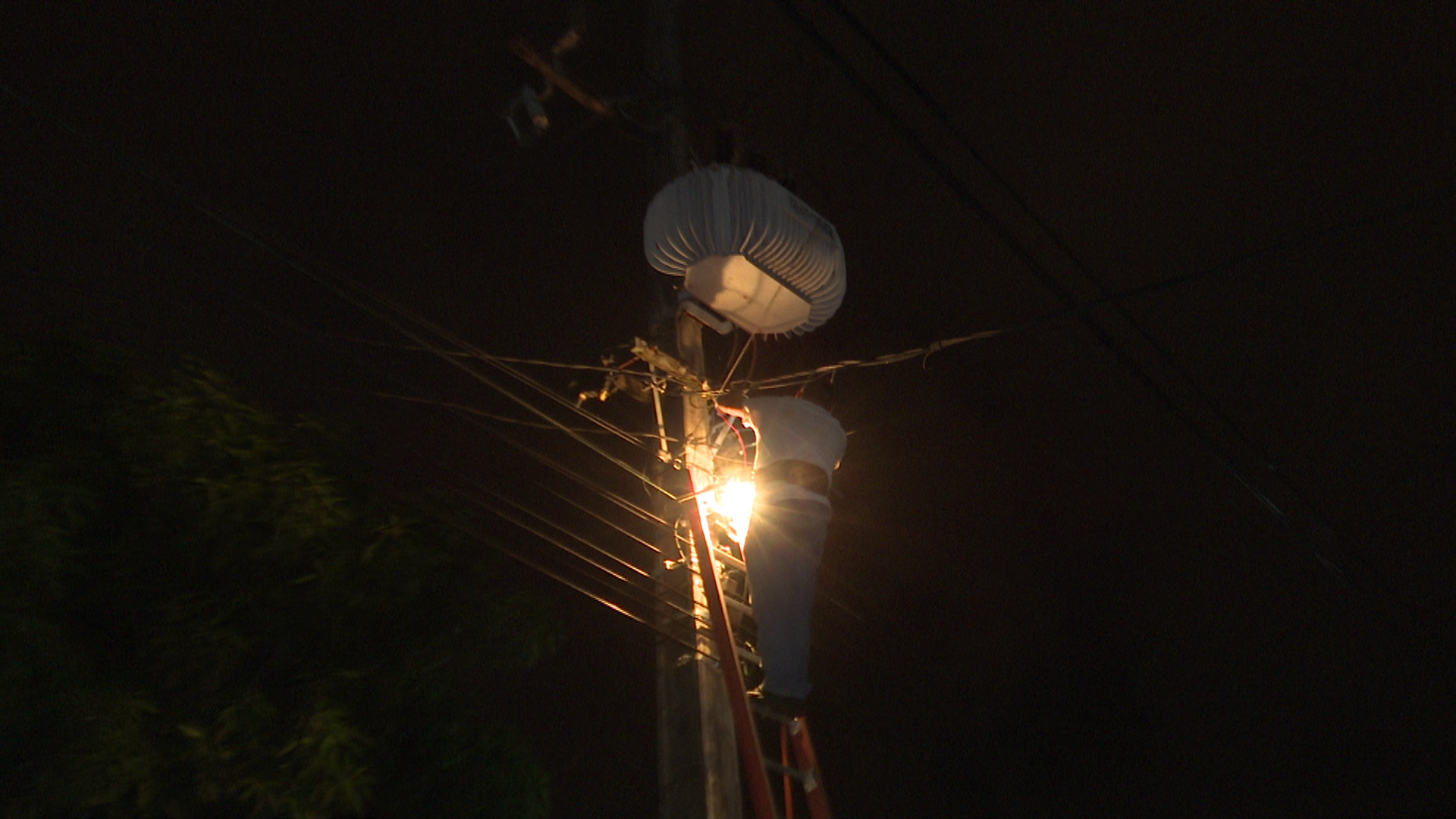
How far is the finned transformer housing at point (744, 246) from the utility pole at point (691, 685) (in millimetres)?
597

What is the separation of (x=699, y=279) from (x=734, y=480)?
1250 mm

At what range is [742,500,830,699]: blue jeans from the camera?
4.31 m

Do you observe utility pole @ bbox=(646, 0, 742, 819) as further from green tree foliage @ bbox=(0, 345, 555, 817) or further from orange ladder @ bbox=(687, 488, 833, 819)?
green tree foliage @ bbox=(0, 345, 555, 817)

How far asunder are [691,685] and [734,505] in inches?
46.1

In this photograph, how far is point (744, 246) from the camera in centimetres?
526

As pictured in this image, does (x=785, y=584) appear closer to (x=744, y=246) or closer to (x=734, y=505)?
(x=734, y=505)

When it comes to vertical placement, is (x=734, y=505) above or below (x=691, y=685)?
above

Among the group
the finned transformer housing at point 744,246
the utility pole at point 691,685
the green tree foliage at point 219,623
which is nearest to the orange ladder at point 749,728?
Answer: the utility pole at point 691,685

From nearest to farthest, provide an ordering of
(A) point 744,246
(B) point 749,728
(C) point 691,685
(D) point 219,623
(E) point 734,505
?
(D) point 219,623 < (B) point 749,728 < (C) point 691,685 < (A) point 744,246 < (E) point 734,505

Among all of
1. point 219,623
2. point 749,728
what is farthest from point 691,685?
point 219,623

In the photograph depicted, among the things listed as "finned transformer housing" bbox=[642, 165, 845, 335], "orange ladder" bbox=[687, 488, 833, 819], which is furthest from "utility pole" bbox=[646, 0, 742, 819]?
"finned transformer housing" bbox=[642, 165, 845, 335]

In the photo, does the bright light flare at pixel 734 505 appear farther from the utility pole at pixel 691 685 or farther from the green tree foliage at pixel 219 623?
the green tree foliage at pixel 219 623

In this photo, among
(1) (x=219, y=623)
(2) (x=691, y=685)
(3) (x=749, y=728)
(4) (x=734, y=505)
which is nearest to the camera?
(1) (x=219, y=623)

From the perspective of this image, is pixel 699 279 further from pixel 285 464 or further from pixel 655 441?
pixel 285 464
